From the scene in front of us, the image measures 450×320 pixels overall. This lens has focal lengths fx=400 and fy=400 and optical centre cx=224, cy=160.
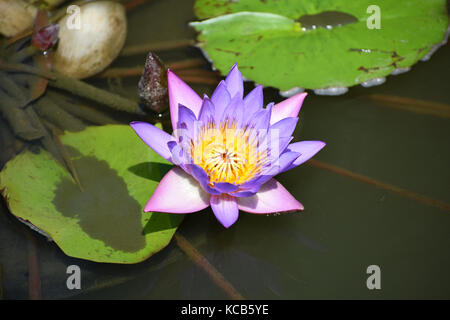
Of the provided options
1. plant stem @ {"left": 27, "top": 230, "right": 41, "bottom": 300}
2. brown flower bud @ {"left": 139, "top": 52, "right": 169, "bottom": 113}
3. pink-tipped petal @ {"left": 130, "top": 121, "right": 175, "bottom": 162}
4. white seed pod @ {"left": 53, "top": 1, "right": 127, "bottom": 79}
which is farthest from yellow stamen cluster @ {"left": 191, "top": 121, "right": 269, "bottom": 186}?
white seed pod @ {"left": 53, "top": 1, "right": 127, "bottom": 79}

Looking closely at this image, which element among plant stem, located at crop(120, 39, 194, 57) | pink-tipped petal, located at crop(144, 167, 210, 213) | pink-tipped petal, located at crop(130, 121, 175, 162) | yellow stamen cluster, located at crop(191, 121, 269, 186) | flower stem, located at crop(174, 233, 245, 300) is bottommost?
flower stem, located at crop(174, 233, 245, 300)

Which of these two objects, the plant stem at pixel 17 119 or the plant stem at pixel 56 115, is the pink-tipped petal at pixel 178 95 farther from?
the plant stem at pixel 17 119

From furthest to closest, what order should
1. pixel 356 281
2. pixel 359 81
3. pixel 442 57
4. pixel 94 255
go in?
pixel 442 57, pixel 359 81, pixel 356 281, pixel 94 255

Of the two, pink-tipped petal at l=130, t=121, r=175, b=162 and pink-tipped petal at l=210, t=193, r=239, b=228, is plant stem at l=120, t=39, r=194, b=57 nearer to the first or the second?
pink-tipped petal at l=130, t=121, r=175, b=162

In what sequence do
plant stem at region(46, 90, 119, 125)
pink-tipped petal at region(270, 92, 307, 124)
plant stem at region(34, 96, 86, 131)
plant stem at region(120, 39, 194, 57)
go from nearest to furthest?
pink-tipped petal at region(270, 92, 307, 124)
plant stem at region(34, 96, 86, 131)
plant stem at region(46, 90, 119, 125)
plant stem at region(120, 39, 194, 57)

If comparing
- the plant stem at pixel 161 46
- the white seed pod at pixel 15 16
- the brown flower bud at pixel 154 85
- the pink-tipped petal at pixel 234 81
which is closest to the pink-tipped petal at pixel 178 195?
the pink-tipped petal at pixel 234 81

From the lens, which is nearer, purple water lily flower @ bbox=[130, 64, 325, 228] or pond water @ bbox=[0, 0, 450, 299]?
purple water lily flower @ bbox=[130, 64, 325, 228]

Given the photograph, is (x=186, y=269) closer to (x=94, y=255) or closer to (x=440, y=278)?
(x=94, y=255)
